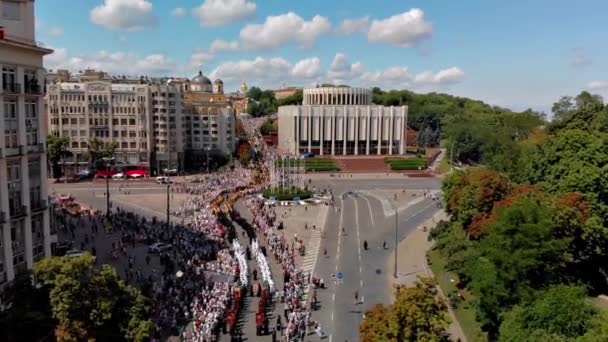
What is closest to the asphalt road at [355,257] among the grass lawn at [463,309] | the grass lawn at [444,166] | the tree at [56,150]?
the grass lawn at [463,309]

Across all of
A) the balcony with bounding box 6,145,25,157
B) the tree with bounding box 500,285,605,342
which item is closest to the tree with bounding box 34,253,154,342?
the balcony with bounding box 6,145,25,157

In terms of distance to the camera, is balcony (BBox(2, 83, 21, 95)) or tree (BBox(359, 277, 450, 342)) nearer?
tree (BBox(359, 277, 450, 342))

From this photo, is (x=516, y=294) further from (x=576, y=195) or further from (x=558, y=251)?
(x=576, y=195)

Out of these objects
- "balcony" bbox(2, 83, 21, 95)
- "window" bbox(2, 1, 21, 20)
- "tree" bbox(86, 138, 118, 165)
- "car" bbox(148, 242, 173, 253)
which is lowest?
"car" bbox(148, 242, 173, 253)

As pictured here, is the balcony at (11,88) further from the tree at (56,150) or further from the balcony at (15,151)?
the tree at (56,150)

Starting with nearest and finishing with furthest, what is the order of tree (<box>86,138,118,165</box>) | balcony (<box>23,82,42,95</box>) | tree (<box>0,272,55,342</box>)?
tree (<box>0,272,55,342</box>) → balcony (<box>23,82,42,95</box>) → tree (<box>86,138,118,165</box>)

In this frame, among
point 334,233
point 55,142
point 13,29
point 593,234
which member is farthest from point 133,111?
point 593,234

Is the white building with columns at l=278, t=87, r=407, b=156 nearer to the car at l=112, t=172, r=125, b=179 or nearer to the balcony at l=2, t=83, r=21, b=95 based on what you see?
the car at l=112, t=172, r=125, b=179
